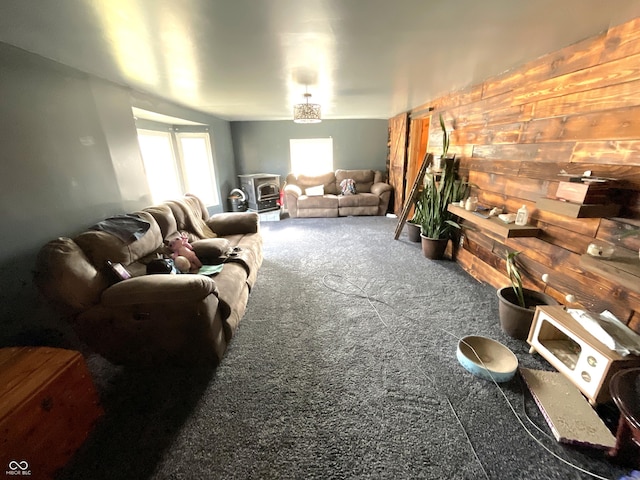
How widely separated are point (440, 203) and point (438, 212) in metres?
0.11

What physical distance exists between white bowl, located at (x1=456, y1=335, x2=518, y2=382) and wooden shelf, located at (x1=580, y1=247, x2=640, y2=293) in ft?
2.25

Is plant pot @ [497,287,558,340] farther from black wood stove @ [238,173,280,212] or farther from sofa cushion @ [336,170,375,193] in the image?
black wood stove @ [238,173,280,212]

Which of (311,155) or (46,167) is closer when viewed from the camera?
A: (46,167)

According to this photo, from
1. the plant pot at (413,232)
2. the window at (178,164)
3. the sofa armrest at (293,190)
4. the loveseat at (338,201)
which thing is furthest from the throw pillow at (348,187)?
the window at (178,164)

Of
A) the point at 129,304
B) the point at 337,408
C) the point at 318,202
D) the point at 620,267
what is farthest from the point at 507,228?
the point at 318,202

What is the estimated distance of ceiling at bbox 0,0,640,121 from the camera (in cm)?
113

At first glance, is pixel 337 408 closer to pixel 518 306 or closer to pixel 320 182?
pixel 518 306

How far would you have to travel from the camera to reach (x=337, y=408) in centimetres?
142

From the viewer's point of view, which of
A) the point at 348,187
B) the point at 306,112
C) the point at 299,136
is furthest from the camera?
the point at 299,136

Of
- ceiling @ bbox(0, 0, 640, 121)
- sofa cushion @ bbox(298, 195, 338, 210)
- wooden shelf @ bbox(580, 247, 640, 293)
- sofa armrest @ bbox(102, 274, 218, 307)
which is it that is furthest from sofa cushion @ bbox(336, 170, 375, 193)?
sofa armrest @ bbox(102, 274, 218, 307)

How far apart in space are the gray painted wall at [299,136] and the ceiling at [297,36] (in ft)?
11.6

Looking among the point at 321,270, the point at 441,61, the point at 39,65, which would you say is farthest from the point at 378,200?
the point at 39,65

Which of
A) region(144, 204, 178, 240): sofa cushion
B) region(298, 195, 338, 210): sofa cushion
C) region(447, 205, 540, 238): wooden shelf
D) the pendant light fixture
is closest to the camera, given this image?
region(447, 205, 540, 238): wooden shelf

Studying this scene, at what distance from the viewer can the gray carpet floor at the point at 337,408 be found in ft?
3.82
